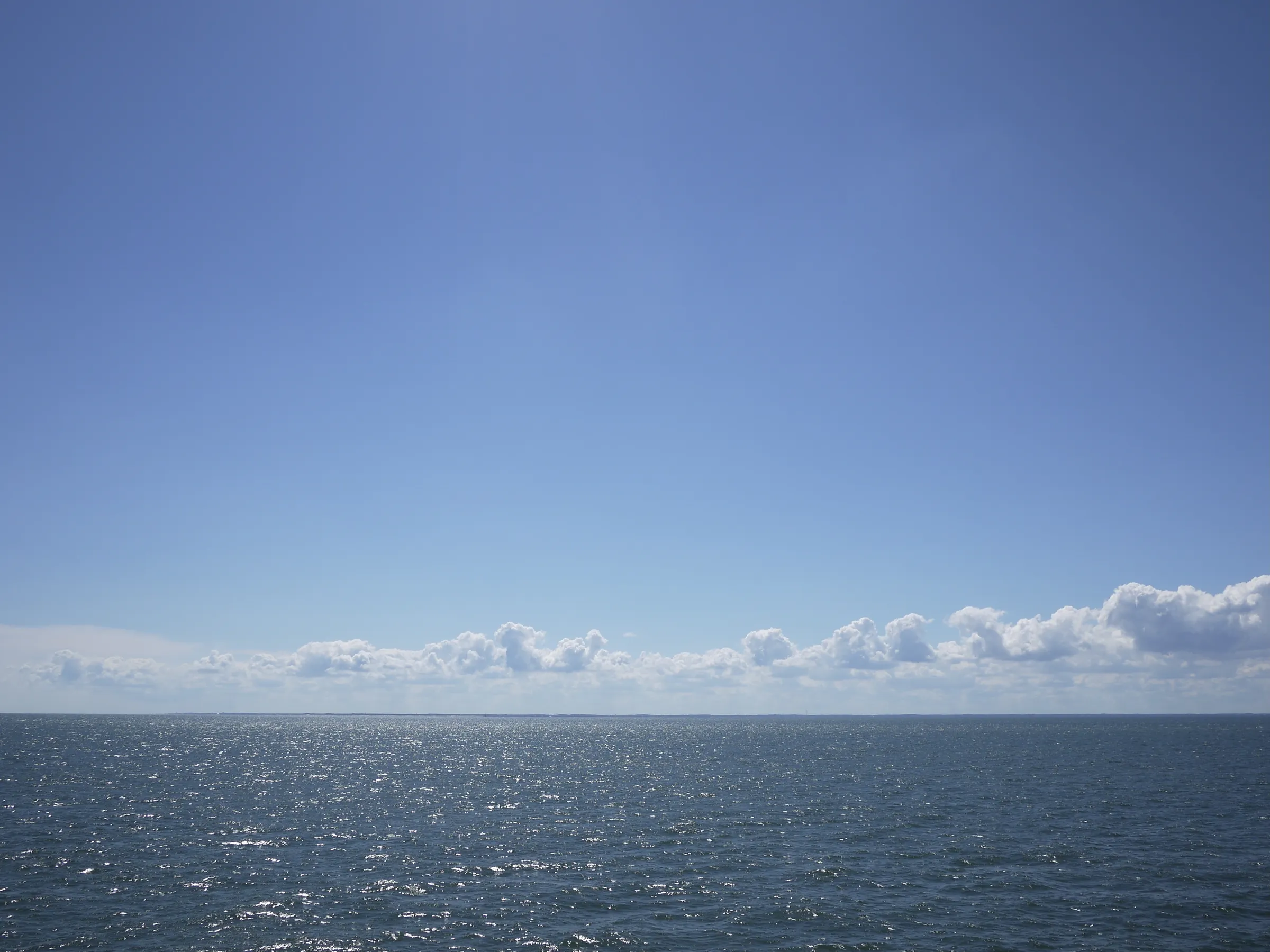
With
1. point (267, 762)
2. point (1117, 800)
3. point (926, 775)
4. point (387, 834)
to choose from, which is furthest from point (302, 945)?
point (267, 762)

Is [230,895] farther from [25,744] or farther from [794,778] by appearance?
[25,744]

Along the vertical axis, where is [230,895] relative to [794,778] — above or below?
above

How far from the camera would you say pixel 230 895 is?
4053 cm

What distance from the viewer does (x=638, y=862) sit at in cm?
4988

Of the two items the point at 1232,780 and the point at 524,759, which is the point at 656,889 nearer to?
the point at 1232,780

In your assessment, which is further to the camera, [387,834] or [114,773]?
[114,773]

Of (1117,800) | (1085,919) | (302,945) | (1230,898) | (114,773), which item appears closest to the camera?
(302,945)

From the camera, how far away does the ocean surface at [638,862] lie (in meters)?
35.5

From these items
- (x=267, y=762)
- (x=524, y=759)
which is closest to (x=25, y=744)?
(x=267, y=762)

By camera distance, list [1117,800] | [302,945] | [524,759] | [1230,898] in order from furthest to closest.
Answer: [524,759], [1117,800], [1230,898], [302,945]

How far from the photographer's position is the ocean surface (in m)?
35.5

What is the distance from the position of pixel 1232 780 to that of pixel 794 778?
5192 cm

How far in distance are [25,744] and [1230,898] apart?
195 m

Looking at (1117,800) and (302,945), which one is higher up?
(302,945)
